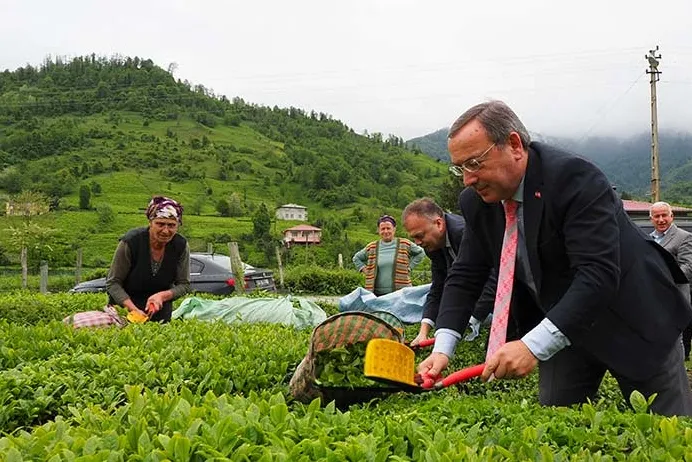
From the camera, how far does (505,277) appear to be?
251 centimetres

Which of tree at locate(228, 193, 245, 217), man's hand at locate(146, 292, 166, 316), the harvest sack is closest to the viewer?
the harvest sack

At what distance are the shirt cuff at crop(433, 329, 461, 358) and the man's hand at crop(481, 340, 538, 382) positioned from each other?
440 mm

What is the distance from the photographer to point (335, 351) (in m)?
2.72

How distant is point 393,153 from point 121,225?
46976mm

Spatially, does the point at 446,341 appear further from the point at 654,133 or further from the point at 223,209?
the point at 223,209

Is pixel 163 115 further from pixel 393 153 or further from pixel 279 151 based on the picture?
pixel 393 153

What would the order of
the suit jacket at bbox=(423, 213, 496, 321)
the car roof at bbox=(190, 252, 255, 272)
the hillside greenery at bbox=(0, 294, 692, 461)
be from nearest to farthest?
the hillside greenery at bbox=(0, 294, 692, 461)
the suit jacket at bbox=(423, 213, 496, 321)
the car roof at bbox=(190, 252, 255, 272)

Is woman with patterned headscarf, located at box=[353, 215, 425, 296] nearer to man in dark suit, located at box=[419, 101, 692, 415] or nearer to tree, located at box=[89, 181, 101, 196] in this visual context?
man in dark suit, located at box=[419, 101, 692, 415]

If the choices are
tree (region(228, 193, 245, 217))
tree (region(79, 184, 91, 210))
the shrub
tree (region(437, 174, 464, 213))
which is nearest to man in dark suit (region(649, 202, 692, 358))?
the shrub

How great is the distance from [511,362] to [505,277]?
440 millimetres

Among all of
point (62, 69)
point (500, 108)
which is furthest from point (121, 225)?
point (62, 69)

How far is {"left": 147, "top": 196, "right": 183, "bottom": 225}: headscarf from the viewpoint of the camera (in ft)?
14.5

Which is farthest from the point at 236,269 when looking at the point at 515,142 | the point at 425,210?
the point at 515,142

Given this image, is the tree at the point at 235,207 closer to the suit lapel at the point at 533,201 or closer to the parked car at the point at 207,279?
the parked car at the point at 207,279
